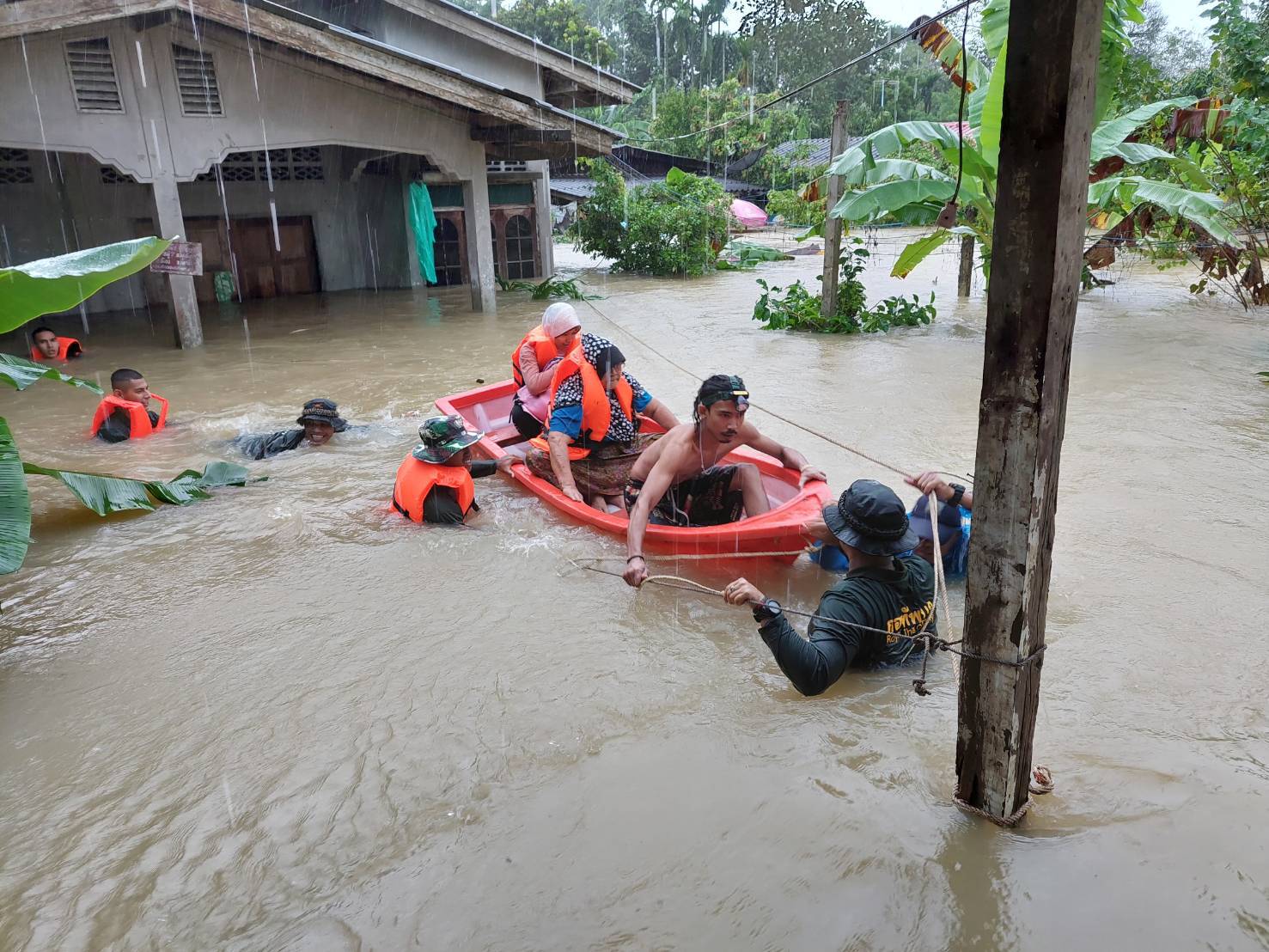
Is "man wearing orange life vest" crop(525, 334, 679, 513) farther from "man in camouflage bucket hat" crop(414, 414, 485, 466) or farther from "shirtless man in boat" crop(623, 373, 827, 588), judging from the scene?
"man in camouflage bucket hat" crop(414, 414, 485, 466)

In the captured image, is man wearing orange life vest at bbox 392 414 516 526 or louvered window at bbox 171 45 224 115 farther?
louvered window at bbox 171 45 224 115

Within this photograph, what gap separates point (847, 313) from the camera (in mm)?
13109

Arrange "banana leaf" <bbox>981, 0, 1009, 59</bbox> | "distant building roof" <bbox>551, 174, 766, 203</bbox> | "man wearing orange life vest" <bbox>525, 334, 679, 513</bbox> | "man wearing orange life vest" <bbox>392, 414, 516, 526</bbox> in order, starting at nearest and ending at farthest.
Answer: "man wearing orange life vest" <bbox>392, 414, 516, 526</bbox> → "man wearing orange life vest" <bbox>525, 334, 679, 513</bbox> → "banana leaf" <bbox>981, 0, 1009, 59</bbox> → "distant building roof" <bbox>551, 174, 766, 203</bbox>

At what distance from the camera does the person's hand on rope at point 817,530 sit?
165 inches

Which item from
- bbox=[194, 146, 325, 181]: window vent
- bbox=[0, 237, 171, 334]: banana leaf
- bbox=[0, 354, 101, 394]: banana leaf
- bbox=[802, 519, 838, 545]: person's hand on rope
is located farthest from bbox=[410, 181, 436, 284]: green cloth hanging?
bbox=[802, 519, 838, 545]: person's hand on rope

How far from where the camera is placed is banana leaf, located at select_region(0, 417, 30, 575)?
420 cm

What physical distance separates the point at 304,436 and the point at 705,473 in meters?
4.05

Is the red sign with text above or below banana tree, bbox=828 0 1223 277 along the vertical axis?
below

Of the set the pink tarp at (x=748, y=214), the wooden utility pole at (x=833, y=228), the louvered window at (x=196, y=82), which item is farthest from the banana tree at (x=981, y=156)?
the pink tarp at (x=748, y=214)

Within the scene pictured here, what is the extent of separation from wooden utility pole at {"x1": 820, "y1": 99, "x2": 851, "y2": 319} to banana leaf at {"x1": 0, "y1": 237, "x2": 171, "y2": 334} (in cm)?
828

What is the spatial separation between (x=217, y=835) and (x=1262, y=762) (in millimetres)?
3740

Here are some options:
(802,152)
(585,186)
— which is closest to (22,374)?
(585,186)

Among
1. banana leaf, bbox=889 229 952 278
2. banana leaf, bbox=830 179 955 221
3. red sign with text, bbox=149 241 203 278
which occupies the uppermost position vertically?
banana leaf, bbox=830 179 955 221

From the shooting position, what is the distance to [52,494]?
21.7 feet
